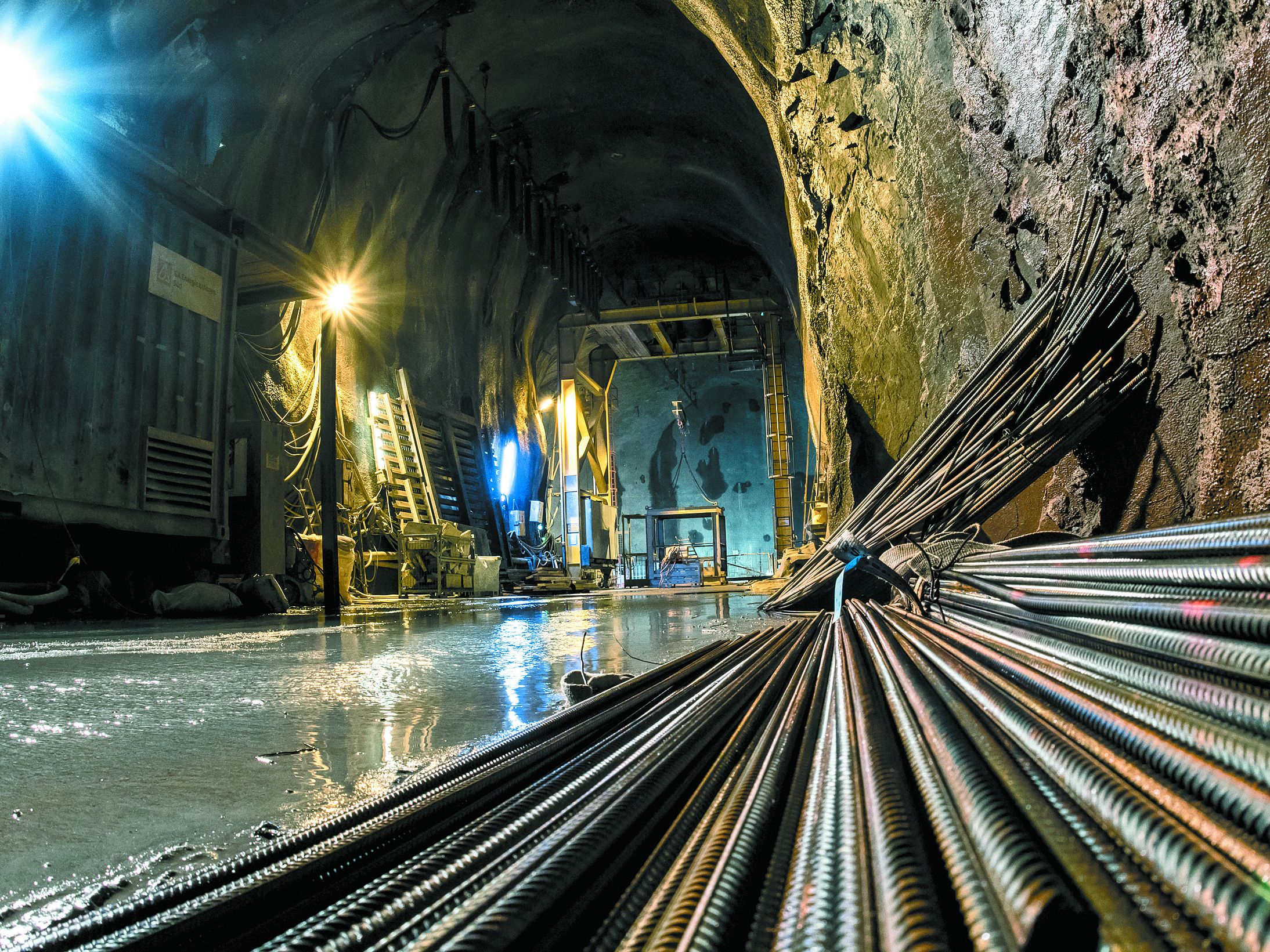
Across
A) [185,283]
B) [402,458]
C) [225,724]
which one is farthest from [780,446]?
[225,724]

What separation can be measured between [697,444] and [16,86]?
59.3 ft

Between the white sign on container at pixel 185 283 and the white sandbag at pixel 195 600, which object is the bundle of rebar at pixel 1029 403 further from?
→ the white sign on container at pixel 185 283

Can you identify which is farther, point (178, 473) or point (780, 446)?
point (780, 446)

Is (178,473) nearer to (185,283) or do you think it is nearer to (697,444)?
(185,283)

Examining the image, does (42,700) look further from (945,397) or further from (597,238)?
(597,238)

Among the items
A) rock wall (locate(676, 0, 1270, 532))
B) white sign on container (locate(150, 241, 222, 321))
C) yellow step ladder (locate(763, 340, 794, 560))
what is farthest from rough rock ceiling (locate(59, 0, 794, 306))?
rock wall (locate(676, 0, 1270, 532))

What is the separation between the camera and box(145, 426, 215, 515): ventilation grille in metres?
6.41

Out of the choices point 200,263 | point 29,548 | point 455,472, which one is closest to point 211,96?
point 200,263

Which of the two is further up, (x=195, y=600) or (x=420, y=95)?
(x=420, y=95)

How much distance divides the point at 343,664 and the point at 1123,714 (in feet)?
7.90

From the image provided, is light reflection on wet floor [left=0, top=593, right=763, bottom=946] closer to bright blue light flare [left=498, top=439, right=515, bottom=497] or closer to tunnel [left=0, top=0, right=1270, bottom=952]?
tunnel [left=0, top=0, right=1270, bottom=952]

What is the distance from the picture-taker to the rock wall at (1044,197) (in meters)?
2.13

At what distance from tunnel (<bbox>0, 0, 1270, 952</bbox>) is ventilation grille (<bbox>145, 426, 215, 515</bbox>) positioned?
29 millimetres

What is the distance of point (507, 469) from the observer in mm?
14070
